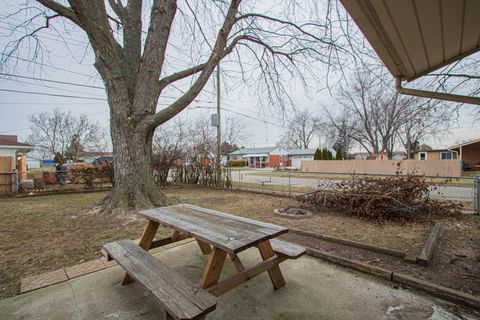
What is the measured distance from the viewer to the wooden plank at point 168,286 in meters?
1.29

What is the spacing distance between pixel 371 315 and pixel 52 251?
400 cm

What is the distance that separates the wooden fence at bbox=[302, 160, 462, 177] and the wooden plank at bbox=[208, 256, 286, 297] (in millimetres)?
10921

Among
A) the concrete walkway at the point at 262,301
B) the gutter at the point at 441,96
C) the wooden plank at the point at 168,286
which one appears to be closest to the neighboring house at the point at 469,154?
the gutter at the point at 441,96

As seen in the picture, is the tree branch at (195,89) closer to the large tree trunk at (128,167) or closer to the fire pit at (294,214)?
the large tree trunk at (128,167)

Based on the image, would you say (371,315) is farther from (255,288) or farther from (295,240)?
(295,240)

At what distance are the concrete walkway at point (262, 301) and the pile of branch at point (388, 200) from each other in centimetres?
268

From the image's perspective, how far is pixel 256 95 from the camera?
757cm

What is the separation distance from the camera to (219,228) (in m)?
1.98

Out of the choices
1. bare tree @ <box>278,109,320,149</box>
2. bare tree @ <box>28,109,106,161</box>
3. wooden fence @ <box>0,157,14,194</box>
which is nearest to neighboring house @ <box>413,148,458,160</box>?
bare tree @ <box>278,109,320,149</box>

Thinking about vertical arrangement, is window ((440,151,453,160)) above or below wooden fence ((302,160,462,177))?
above

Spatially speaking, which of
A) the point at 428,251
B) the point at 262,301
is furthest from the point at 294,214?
the point at 262,301

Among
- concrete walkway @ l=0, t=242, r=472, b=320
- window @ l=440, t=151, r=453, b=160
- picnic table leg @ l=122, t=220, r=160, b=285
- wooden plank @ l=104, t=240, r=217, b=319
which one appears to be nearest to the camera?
wooden plank @ l=104, t=240, r=217, b=319

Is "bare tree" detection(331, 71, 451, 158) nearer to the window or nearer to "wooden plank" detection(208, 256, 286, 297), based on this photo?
the window

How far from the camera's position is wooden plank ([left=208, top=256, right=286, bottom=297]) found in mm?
1655
